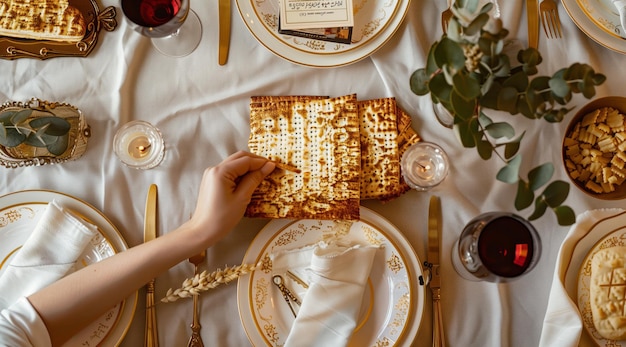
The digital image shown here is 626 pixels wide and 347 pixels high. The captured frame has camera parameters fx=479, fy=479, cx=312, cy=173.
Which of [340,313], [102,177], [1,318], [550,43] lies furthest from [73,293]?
[550,43]

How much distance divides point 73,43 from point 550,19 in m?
1.12

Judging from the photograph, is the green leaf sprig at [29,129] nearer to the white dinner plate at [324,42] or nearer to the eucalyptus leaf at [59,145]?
the eucalyptus leaf at [59,145]

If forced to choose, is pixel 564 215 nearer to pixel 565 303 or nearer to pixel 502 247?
pixel 502 247

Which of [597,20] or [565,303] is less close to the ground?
[597,20]

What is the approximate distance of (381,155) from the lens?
1.08m

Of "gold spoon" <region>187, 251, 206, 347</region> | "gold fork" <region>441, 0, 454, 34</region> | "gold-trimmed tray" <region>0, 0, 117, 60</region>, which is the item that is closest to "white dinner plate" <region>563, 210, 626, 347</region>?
"gold fork" <region>441, 0, 454, 34</region>

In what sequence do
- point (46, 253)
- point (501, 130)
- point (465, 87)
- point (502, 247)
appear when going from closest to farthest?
point (465, 87), point (501, 130), point (502, 247), point (46, 253)

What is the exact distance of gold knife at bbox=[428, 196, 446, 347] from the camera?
107 cm

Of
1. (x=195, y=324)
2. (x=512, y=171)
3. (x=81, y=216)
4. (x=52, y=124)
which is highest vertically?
(x=52, y=124)


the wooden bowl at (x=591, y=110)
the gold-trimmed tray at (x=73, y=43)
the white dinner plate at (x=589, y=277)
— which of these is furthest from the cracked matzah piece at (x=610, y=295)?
the gold-trimmed tray at (x=73, y=43)

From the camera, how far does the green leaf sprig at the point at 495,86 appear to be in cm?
73

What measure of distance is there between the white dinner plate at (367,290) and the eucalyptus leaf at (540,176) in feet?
1.14

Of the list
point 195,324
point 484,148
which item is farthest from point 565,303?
point 195,324

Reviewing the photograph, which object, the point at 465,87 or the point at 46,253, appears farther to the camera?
the point at 46,253
